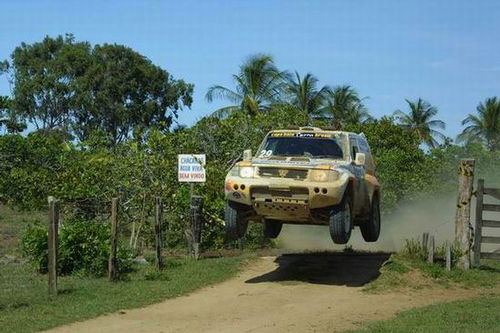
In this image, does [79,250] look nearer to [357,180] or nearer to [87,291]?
[87,291]

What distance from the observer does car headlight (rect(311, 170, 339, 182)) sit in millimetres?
11969

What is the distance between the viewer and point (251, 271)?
14422 mm

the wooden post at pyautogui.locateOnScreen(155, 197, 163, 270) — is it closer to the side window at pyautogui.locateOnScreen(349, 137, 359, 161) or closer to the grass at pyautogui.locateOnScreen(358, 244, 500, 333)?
the side window at pyautogui.locateOnScreen(349, 137, 359, 161)

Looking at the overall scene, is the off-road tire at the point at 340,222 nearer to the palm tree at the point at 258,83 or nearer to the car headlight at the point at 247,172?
the car headlight at the point at 247,172

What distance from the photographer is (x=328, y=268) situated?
14.7 metres

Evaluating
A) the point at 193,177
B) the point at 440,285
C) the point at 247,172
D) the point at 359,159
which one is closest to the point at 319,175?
the point at 247,172

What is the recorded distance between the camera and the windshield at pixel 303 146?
13.7 meters

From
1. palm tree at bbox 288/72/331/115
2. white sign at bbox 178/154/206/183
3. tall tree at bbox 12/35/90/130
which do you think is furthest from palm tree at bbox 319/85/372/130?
white sign at bbox 178/154/206/183

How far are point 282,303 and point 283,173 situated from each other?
2240 millimetres

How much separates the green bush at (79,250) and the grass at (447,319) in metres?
5.98

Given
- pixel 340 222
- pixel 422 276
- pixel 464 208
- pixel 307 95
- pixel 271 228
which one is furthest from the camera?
pixel 307 95

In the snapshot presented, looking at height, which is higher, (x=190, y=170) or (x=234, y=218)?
(x=190, y=170)

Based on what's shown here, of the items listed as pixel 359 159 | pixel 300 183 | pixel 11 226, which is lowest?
pixel 11 226

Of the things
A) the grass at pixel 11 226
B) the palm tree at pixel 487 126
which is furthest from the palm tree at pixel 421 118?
the grass at pixel 11 226
